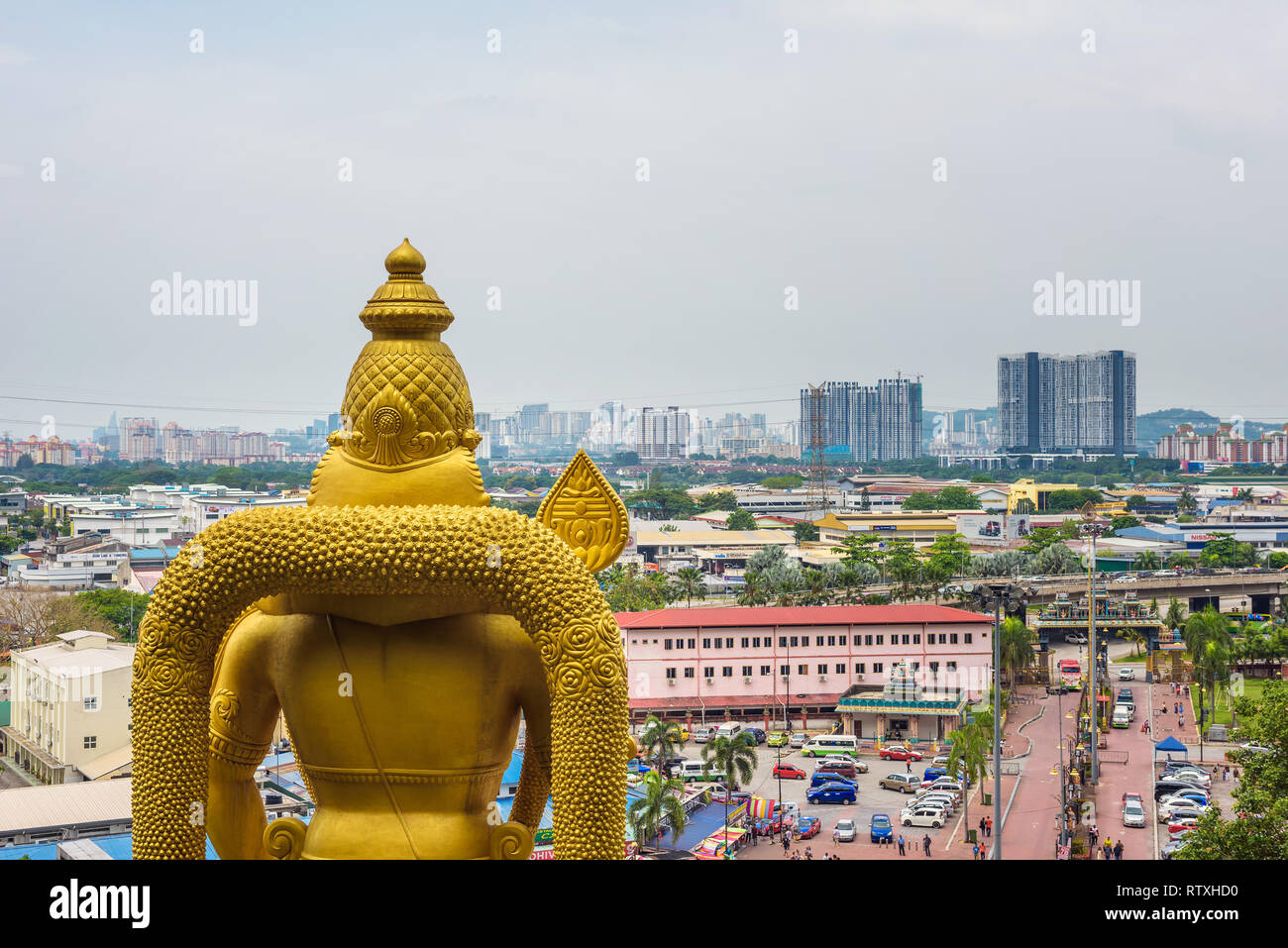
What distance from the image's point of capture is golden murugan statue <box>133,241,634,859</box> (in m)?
6.82

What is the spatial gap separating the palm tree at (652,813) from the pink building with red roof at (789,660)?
11.0m

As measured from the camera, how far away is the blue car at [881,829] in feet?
78.8

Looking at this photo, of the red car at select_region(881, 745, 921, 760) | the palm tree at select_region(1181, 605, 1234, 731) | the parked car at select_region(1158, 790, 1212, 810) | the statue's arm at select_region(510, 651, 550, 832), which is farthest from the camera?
the palm tree at select_region(1181, 605, 1234, 731)

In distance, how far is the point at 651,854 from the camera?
22.6 metres

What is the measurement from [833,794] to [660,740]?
3581 millimetres

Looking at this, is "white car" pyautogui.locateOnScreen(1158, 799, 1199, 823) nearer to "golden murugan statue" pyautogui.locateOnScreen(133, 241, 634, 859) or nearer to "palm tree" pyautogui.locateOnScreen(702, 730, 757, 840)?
"palm tree" pyautogui.locateOnScreen(702, 730, 757, 840)

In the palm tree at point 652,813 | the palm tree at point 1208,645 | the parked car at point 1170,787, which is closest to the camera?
the palm tree at point 652,813

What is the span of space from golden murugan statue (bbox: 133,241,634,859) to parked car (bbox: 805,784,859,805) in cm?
1992

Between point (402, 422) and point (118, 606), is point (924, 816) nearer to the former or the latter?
point (402, 422)

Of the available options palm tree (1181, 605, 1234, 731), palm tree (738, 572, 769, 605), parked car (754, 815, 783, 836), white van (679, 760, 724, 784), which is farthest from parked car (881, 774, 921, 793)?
palm tree (738, 572, 769, 605)

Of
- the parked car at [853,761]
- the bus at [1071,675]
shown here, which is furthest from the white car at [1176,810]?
the bus at [1071,675]

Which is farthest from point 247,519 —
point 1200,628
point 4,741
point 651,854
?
point 1200,628

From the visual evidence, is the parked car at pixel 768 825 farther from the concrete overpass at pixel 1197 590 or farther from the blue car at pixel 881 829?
the concrete overpass at pixel 1197 590
